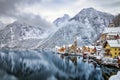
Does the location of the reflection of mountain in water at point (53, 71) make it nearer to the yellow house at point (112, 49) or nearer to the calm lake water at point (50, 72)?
the calm lake water at point (50, 72)

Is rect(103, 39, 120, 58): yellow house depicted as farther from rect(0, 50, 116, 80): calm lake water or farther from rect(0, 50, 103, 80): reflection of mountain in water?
rect(0, 50, 116, 80): calm lake water

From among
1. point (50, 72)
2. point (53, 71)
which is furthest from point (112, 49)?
point (50, 72)

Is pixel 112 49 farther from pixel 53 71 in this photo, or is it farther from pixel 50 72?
pixel 50 72

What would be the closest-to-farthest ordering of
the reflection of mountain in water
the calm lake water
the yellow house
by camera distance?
1. the calm lake water
2. the reflection of mountain in water
3. the yellow house

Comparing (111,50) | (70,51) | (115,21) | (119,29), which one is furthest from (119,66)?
(115,21)

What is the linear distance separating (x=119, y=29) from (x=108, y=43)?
47.2 m

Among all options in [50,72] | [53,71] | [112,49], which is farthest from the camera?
[112,49]

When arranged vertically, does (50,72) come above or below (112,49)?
below

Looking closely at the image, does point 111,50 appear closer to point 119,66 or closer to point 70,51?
point 119,66

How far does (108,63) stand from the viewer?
69.1 metres

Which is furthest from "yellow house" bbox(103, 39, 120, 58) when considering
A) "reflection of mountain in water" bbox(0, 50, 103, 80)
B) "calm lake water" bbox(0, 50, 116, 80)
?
"calm lake water" bbox(0, 50, 116, 80)

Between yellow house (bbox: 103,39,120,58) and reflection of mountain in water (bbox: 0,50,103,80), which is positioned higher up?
yellow house (bbox: 103,39,120,58)

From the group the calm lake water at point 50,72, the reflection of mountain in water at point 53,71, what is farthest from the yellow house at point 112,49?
the calm lake water at point 50,72

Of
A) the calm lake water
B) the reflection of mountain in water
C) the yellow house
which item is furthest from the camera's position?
the yellow house
